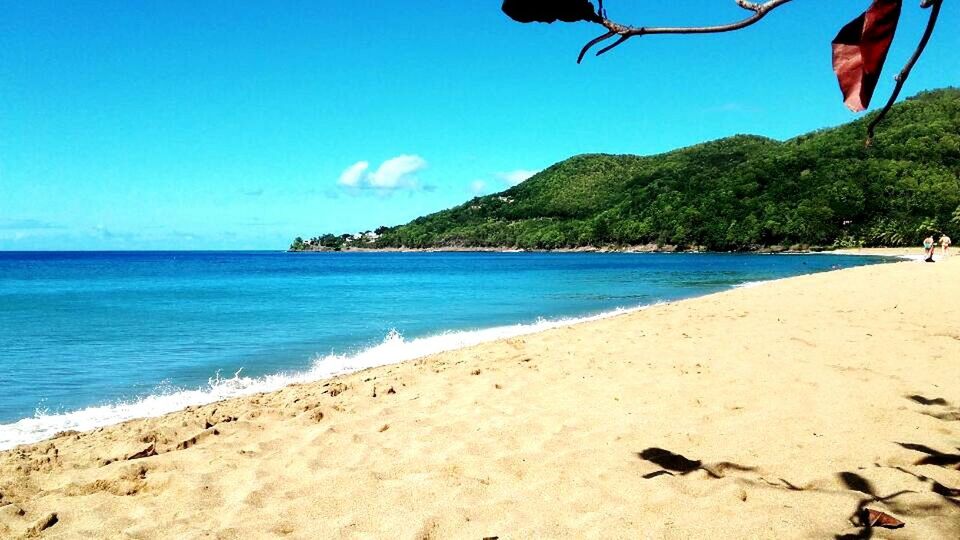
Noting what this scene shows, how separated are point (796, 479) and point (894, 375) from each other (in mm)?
3318

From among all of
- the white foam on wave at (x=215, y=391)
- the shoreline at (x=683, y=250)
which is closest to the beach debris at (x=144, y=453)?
the white foam on wave at (x=215, y=391)

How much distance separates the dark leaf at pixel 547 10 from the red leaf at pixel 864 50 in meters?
0.35

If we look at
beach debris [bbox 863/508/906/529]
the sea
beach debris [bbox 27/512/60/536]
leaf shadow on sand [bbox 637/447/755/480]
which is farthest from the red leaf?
the sea

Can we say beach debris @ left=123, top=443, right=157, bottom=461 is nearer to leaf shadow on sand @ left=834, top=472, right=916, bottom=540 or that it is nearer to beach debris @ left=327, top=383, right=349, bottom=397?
beach debris @ left=327, top=383, right=349, bottom=397

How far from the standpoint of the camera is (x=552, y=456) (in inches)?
170

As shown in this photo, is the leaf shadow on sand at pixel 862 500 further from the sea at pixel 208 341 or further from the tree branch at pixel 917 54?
the sea at pixel 208 341

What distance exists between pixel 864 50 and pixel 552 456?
3.92m

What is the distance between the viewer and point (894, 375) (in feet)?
19.7

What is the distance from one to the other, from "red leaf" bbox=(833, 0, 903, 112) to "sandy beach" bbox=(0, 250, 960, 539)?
111 inches

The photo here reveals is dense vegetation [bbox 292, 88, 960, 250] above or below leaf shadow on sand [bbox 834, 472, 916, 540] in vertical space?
above

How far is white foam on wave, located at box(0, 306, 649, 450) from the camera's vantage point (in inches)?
275

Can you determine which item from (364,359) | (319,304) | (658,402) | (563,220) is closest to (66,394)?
(364,359)

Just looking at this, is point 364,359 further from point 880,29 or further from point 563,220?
point 563,220

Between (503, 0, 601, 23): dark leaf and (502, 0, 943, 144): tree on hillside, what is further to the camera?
(503, 0, 601, 23): dark leaf
